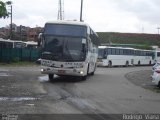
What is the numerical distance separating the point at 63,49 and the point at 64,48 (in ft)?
0.28

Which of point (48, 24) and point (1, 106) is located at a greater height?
point (48, 24)

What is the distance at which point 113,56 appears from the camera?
61281 millimetres

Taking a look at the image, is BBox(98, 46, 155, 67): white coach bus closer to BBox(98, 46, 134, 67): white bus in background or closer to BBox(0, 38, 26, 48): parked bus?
BBox(98, 46, 134, 67): white bus in background

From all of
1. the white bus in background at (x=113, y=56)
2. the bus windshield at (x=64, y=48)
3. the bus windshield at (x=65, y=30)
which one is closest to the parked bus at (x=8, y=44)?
the white bus in background at (x=113, y=56)

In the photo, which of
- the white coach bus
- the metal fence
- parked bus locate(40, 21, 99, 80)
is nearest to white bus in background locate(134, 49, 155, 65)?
the white coach bus

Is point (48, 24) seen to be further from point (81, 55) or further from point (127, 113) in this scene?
point (127, 113)

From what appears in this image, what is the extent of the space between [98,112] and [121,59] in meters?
51.1

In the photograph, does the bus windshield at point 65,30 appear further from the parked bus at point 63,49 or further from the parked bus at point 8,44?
the parked bus at point 8,44

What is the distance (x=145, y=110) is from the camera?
14.6 meters

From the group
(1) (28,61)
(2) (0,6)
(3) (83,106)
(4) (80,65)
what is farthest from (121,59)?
(3) (83,106)

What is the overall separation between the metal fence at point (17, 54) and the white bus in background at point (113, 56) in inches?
330

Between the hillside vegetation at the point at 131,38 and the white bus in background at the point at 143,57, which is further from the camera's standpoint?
the hillside vegetation at the point at 131,38

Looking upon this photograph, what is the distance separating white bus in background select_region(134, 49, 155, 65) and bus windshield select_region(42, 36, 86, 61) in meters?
44.1

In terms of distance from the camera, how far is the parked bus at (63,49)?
26.8 meters
